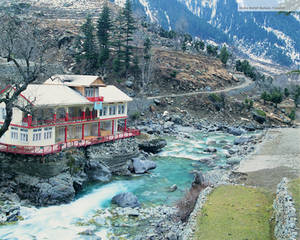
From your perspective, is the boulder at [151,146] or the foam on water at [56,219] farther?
the boulder at [151,146]

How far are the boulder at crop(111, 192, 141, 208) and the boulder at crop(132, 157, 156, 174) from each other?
23.5 feet

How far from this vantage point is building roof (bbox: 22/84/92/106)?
28.4 meters

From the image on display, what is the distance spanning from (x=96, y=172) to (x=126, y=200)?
6.32 meters

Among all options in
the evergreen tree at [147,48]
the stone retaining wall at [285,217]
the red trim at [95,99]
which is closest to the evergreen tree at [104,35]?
the evergreen tree at [147,48]

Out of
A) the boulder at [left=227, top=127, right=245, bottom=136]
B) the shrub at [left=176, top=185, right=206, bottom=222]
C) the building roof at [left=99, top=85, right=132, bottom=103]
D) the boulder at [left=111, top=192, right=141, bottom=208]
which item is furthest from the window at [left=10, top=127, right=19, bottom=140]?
the boulder at [left=227, top=127, right=245, bottom=136]

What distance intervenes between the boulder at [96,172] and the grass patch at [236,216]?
11685mm

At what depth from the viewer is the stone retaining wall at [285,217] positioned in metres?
15.0

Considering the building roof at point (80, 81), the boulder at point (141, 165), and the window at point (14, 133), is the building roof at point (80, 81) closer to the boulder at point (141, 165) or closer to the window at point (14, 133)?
the window at point (14, 133)

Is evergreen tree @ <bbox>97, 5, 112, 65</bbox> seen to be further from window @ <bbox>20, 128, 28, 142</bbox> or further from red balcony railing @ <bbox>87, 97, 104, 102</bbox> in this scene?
window @ <bbox>20, 128, 28, 142</bbox>

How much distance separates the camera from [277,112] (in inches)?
2879

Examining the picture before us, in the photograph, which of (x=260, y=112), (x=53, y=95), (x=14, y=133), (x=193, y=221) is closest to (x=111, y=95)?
(x=53, y=95)

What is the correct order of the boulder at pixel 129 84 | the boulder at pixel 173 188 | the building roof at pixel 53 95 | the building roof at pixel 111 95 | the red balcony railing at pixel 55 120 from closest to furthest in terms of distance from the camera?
the red balcony railing at pixel 55 120
the building roof at pixel 53 95
the boulder at pixel 173 188
the building roof at pixel 111 95
the boulder at pixel 129 84

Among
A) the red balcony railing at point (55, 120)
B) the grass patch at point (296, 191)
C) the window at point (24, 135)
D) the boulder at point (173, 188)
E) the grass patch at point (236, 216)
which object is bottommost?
the boulder at point (173, 188)

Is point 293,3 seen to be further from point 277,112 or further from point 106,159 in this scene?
point 277,112
